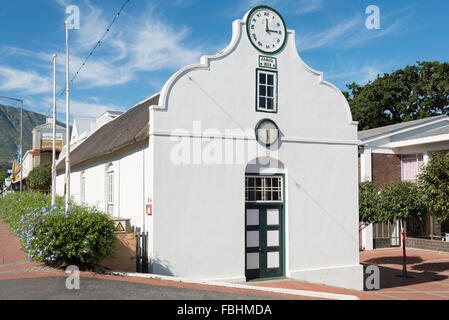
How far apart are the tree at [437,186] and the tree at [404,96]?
87.6 feet

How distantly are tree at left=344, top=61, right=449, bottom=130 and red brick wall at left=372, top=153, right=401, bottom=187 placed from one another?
1726 centimetres

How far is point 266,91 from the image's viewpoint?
1242cm

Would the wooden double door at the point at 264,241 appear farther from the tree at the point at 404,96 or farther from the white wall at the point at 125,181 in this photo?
the tree at the point at 404,96

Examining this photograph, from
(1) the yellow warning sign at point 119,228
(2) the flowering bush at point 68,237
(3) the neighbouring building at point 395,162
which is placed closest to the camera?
(2) the flowering bush at point 68,237

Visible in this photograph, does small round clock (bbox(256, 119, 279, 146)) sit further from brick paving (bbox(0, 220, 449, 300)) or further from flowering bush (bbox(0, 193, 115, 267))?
flowering bush (bbox(0, 193, 115, 267))

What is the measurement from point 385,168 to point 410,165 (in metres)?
1.55

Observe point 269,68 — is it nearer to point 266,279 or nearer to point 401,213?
point 266,279

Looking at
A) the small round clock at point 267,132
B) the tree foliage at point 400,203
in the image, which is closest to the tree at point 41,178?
the tree foliage at point 400,203

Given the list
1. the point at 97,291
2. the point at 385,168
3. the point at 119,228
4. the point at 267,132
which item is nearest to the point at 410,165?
the point at 385,168

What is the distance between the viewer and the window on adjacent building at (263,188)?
12.3m

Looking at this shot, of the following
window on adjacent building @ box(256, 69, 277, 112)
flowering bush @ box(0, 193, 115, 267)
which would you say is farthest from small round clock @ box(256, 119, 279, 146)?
flowering bush @ box(0, 193, 115, 267)

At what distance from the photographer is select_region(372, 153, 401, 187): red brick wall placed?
25266 millimetres

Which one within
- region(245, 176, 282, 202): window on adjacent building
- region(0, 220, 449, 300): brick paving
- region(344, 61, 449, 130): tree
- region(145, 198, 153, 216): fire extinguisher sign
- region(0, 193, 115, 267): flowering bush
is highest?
region(344, 61, 449, 130): tree

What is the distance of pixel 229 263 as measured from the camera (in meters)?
11.5
